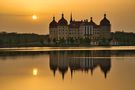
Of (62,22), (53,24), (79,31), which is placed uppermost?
(62,22)

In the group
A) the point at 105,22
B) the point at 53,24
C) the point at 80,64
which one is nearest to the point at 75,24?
the point at 53,24

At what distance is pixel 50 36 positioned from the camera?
159m

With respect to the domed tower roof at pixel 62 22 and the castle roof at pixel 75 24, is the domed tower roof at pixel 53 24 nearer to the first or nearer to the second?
the domed tower roof at pixel 62 22

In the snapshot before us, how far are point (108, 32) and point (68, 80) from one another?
457ft

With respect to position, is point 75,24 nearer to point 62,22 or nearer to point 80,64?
→ point 62,22

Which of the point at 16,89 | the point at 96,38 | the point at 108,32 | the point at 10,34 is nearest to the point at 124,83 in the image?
the point at 16,89

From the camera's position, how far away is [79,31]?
500ft

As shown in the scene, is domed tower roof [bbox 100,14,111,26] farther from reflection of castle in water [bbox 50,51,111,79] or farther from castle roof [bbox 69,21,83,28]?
reflection of castle in water [bbox 50,51,111,79]

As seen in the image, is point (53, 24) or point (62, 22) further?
point (53, 24)

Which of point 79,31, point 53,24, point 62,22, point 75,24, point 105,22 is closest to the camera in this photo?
point 79,31

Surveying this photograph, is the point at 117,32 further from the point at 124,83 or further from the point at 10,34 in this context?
the point at 124,83

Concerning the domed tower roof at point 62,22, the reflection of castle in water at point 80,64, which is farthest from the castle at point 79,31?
the reflection of castle in water at point 80,64

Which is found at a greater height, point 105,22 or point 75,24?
point 105,22

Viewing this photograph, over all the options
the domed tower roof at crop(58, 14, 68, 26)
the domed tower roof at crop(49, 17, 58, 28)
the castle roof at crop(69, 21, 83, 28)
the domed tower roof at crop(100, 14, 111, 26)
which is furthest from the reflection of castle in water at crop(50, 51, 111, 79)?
the domed tower roof at crop(100, 14, 111, 26)
